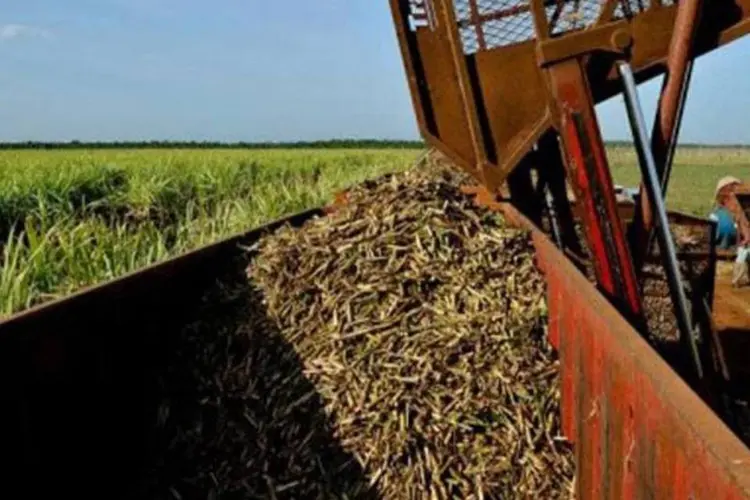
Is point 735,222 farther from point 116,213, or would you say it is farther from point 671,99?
point 671,99

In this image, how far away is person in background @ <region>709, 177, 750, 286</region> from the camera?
11555 millimetres

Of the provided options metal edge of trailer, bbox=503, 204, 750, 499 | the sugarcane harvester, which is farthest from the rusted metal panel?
metal edge of trailer, bbox=503, 204, 750, 499

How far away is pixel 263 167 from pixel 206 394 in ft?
47.6

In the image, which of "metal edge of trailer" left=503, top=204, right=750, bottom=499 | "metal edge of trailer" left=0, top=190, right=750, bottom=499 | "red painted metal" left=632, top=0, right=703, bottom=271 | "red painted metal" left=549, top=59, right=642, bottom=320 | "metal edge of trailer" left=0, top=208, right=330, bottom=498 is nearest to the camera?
"metal edge of trailer" left=503, top=204, right=750, bottom=499

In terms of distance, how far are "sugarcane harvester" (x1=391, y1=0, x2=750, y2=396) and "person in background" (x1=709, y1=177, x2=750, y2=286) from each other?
734 centimetres

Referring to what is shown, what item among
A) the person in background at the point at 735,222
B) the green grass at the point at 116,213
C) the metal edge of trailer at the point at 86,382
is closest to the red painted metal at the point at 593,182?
the metal edge of trailer at the point at 86,382

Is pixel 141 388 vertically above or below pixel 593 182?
below

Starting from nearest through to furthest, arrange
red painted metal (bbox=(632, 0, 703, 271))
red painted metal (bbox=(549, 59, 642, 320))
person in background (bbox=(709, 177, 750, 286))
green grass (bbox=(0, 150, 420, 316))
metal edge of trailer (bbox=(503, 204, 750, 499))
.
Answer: metal edge of trailer (bbox=(503, 204, 750, 499))
red painted metal (bbox=(549, 59, 642, 320))
red painted metal (bbox=(632, 0, 703, 271))
green grass (bbox=(0, 150, 420, 316))
person in background (bbox=(709, 177, 750, 286))

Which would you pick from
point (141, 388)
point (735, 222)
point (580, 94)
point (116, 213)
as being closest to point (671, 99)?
point (580, 94)

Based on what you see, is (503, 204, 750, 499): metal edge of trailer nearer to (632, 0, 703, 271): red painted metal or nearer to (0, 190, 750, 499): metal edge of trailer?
(0, 190, 750, 499): metal edge of trailer

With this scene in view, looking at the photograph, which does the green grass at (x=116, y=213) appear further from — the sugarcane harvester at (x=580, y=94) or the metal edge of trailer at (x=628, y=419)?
the metal edge of trailer at (x=628, y=419)

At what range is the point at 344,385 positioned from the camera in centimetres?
353

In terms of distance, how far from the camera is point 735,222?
1179cm

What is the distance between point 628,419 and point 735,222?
10.7 m
